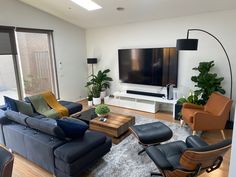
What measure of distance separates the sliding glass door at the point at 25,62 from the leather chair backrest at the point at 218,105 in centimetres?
426

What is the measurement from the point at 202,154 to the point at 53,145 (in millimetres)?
1735

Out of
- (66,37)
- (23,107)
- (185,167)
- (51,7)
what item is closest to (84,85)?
(66,37)

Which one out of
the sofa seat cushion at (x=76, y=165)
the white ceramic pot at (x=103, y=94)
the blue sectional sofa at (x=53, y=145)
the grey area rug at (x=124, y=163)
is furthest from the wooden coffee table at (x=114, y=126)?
the white ceramic pot at (x=103, y=94)

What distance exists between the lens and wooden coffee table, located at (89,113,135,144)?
3304 millimetres

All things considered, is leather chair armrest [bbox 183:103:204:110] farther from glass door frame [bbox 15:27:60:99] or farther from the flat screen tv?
glass door frame [bbox 15:27:60:99]

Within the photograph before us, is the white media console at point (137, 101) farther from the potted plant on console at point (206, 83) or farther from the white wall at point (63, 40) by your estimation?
the white wall at point (63, 40)

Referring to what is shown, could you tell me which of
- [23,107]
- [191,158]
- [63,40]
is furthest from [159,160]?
[63,40]

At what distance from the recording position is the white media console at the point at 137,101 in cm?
484

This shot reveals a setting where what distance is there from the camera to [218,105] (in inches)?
136

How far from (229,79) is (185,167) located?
120 inches

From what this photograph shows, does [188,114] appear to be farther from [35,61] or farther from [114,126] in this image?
[35,61]

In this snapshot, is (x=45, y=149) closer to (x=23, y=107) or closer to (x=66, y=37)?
(x=23, y=107)

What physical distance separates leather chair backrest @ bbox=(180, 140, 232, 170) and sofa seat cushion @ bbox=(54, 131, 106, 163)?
3.84 feet

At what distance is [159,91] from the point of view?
512 cm
